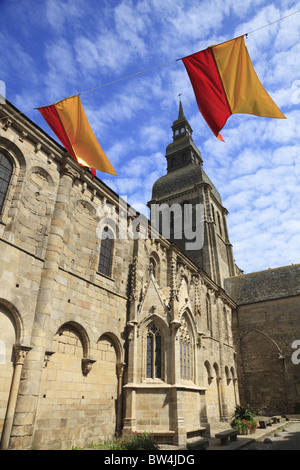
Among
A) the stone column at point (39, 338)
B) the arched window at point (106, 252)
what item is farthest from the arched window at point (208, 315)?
the stone column at point (39, 338)

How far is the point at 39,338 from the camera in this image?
9.35 m

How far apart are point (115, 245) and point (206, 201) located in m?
21.5

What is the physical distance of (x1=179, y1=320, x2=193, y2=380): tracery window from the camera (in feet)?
45.1

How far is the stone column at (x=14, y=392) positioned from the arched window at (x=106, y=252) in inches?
200

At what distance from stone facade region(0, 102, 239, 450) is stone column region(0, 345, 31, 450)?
0.03 m

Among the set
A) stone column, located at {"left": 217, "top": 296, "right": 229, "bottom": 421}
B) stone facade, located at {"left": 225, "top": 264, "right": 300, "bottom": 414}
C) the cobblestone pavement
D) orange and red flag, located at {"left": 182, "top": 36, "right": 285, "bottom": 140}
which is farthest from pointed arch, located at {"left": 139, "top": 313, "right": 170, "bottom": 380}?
stone facade, located at {"left": 225, "top": 264, "right": 300, "bottom": 414}

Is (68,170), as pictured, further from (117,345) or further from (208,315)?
(208,315)

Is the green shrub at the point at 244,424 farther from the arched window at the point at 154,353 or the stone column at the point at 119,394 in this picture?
the stone column at the point at 119,394

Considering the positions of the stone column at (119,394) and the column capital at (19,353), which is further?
the stone column at (119,394)

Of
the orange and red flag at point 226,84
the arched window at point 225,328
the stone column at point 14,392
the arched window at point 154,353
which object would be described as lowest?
the stone column at point 14,392

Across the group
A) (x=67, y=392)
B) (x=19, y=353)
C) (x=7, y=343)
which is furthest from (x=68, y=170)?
(x=67, y=392)

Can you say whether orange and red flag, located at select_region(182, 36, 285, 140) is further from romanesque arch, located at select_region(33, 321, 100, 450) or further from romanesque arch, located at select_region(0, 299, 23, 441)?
romanesque arch, located at select_region(33, 321, 100, 450)

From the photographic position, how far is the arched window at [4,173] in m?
10.2

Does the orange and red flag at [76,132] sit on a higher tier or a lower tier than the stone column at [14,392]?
higher
